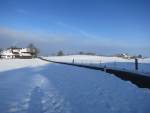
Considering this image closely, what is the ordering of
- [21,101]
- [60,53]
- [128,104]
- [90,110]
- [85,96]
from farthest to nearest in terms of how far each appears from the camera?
[60,53]
[85,96]
[21,101]
[128,104]
[90,110]

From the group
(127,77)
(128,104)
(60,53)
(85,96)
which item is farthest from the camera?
(60,53)

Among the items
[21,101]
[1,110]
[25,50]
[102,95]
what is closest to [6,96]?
[21,101]

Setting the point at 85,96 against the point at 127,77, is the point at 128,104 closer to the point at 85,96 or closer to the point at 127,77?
the point at 85,96

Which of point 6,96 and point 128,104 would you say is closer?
A: point 128,104

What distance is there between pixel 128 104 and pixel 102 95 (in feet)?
7.33

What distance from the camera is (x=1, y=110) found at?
341 inches

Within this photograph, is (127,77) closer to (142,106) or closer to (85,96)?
(85,96)

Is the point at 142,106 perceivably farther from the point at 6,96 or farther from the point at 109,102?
the point at 6,96

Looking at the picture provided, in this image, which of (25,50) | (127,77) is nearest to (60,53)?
(25,50)

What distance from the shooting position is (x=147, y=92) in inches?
436

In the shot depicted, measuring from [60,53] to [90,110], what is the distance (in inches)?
6709

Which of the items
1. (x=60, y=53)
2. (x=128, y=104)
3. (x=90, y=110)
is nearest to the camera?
(x=90, y=110)

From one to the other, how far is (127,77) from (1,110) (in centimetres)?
1004

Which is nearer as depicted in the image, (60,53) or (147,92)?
(147,92)
